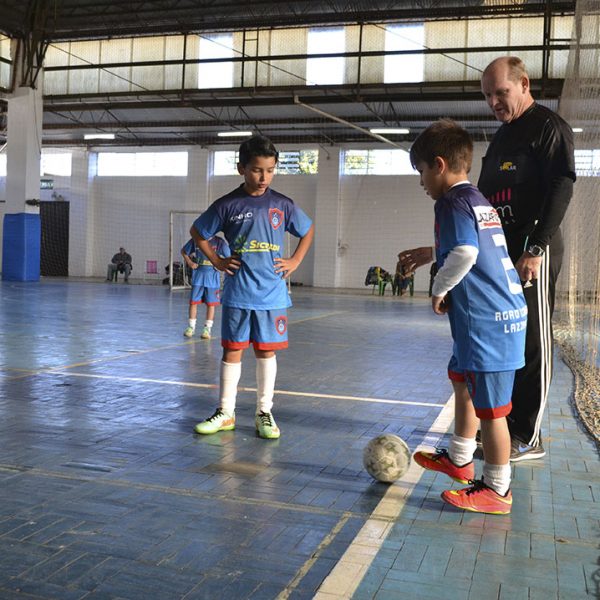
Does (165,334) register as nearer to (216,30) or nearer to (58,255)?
(216,30)

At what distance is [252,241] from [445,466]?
1.78 metres

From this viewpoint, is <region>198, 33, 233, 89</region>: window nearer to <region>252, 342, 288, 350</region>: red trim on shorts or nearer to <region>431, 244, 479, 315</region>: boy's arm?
<region>252, 342, 288, 350</region>: red trim on shorts

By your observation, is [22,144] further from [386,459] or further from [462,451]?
[462,451]

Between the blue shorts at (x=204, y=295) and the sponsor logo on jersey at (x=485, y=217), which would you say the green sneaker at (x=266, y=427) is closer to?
the sponsor logo on jersey at (x=485, y=217)

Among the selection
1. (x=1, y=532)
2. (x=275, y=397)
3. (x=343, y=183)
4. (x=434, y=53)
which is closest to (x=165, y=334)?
(x=275, y=397)

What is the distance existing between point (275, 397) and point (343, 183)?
2483 centimetres

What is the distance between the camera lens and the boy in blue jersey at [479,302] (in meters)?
3.03

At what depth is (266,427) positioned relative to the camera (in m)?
4.36

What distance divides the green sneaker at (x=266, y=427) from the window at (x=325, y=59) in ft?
66.8

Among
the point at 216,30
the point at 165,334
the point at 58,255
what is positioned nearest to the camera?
the point at 165,334

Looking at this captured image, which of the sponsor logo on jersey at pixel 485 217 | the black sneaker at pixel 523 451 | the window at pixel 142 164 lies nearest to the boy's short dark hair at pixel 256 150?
the sponsor logo on jersey at pixel 485 217

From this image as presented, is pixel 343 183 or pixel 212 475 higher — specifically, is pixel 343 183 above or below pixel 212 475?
above

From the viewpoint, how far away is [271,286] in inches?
174

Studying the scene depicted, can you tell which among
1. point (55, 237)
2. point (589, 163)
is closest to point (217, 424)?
point (589, 163)
